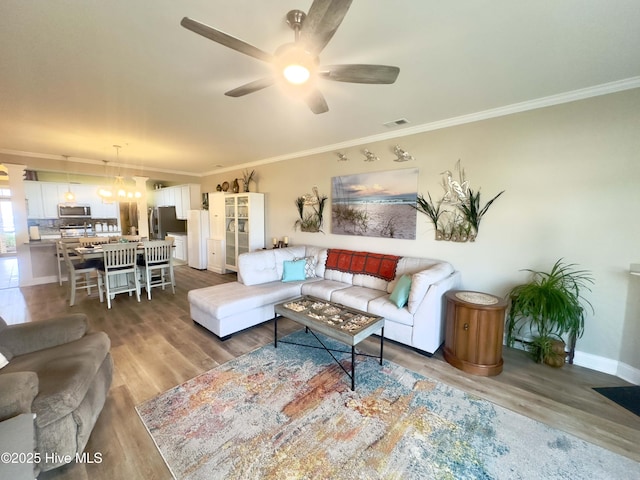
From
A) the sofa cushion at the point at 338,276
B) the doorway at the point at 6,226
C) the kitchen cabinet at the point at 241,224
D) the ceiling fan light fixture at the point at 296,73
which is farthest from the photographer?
the doorway at the point at 6,226

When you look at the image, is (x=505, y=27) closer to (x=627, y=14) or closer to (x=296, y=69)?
(x=627, y=14)

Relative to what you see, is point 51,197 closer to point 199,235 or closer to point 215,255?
point 199,235

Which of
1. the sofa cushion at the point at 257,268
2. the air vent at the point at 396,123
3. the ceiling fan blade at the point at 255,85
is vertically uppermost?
the air vent at the point at 396,123

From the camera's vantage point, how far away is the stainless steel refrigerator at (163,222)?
25.7 feet

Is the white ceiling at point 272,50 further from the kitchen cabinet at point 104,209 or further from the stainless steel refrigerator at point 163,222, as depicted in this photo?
the stainless steel refrigerator at point 163,222

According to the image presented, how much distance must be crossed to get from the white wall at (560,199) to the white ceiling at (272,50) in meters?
0.28

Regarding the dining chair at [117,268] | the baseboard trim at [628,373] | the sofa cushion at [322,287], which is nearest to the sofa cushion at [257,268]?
the sofa cushion at [322,287]

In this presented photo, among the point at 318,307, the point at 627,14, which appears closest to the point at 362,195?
the point at 318,307

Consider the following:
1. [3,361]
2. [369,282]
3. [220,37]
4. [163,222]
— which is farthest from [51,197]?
[369,282]

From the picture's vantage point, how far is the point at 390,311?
2.81m

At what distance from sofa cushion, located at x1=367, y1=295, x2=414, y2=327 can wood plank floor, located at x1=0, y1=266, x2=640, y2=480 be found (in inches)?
14.5

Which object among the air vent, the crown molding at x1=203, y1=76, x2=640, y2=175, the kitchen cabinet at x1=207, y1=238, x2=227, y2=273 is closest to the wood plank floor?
the kitchen cabinet at x1=207, y1=238, x2=227, y2=273

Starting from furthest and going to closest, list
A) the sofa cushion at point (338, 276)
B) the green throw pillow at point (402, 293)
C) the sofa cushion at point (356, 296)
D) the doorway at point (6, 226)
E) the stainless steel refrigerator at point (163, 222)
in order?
1. the stainless steel refrigerator at point (163, 222)
2. the doorway at point (6, 226)
3. the sofa cushion at point (338, 276)
4. the sofa cushion at point (356, 296)
5. the green throw pillow at point (402, 293)

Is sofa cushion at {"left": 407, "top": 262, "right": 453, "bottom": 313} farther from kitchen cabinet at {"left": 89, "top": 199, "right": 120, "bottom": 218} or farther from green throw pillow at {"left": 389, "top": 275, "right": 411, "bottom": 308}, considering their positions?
kitchen cabinet at {"left": 89, "top": 199, "right": 120, "bottom": 218}
